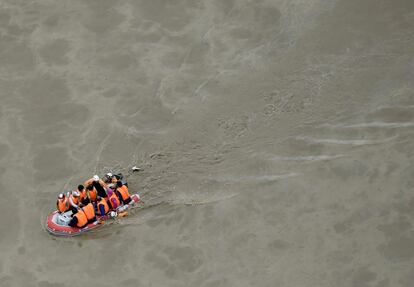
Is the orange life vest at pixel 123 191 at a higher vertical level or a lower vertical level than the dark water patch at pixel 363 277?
higher

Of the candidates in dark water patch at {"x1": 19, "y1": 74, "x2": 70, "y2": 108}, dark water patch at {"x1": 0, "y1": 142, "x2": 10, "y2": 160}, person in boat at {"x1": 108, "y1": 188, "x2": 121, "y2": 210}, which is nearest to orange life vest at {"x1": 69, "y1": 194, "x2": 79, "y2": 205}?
person in boat at {"x1": 108, "y1": 188, "x2": 121, "y2": 210}

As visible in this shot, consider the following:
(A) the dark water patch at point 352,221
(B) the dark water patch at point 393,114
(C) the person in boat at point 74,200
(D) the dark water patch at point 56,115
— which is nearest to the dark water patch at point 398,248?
(A) the dark water patch at point 352,221

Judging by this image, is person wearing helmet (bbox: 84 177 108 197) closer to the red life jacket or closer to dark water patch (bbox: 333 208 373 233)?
the red life jacket

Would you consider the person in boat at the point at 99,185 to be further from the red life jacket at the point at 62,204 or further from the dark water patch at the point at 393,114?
the dark water patch at the point at 393,114

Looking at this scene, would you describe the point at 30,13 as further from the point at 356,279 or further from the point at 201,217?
the point at 356,279

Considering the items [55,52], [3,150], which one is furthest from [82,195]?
[55,52]

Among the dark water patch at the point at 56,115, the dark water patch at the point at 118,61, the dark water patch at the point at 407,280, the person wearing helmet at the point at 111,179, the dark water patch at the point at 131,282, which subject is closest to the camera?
the dark water patch at the point at 407,280

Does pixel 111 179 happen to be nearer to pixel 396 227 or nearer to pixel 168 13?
pixel 168 13

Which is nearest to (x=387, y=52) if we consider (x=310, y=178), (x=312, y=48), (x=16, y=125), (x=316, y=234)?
(x=312, y=48)

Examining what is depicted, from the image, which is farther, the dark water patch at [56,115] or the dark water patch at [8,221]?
the dark water patch at [56,115]
